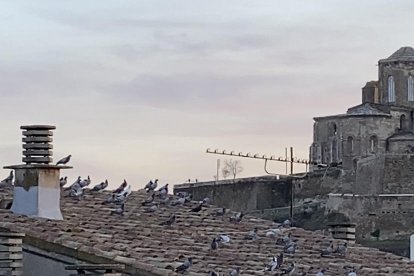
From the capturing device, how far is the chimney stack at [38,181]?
20.0 meters

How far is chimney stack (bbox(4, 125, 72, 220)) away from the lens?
65.5 ft

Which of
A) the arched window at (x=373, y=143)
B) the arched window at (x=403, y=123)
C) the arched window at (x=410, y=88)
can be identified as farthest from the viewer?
the arched window at (x=410, y=88)

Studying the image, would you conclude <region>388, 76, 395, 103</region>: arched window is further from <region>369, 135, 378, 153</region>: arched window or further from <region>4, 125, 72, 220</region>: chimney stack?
<region>4, 125, 72, 220</region>: chimney stack

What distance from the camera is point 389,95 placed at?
102m

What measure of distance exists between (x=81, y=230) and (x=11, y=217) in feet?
2.76

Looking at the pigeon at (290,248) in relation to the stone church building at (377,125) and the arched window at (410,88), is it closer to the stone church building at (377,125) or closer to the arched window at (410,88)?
the stone church building at (377,125)

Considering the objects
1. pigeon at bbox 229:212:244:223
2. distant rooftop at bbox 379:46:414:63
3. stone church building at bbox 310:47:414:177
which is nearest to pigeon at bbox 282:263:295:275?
pigeon at bbox 229:212:244:223

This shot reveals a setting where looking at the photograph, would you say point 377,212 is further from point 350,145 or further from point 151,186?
point 151,186

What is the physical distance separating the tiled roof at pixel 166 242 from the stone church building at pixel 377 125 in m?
67.4

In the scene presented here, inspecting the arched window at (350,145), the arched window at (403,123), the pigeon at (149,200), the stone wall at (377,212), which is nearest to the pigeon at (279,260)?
the pigeon at (149,200)

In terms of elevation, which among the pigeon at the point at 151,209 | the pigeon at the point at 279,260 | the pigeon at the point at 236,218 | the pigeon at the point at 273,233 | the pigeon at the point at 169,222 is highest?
the pigeon at the point at 151,209

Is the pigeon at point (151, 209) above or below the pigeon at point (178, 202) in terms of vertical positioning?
below

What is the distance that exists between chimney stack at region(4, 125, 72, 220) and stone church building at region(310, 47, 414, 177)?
233 ft

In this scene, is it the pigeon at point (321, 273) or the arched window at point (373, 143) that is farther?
the arched window at point (373, 143)
